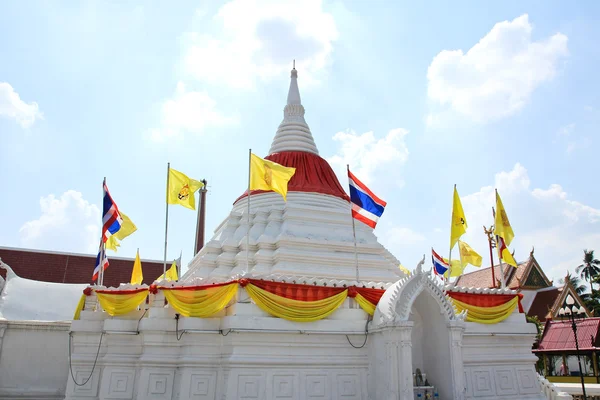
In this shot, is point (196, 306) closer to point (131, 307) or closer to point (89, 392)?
point (131, 307)

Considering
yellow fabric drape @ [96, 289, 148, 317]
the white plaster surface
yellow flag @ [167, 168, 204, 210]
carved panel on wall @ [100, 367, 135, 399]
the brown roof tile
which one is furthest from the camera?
the brown roof tile

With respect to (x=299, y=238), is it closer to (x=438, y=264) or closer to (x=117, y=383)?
(x=117, y=383)

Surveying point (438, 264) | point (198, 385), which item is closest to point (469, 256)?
point (438, 264)

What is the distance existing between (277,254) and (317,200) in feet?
15.9

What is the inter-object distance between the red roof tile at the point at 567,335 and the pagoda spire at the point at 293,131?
1926 centimetres

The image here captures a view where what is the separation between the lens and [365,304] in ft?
52.5

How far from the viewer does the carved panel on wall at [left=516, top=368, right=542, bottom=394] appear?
17484mm

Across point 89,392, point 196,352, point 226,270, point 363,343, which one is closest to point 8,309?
point 89,392

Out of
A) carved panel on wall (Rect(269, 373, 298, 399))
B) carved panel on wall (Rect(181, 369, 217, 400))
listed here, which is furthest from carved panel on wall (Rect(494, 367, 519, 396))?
Result: carved panel on wall (Rect(181, 369, 217, 400))

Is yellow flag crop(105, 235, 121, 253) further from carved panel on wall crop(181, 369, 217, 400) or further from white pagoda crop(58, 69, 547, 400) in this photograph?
carved panel on wall crop(181, 369, 217, 400)

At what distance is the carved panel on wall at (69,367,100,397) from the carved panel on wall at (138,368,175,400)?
80.8 inches

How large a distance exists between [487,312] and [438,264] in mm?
11502

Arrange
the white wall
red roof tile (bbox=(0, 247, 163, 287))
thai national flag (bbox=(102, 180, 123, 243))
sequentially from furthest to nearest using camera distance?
red roof tile (bbox=(0, 247, 163, 287)) < the white wall < thai national flag (bbox=(102, 180, 123, 243))

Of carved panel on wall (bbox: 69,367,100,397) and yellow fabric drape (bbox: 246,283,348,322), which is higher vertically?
yellow fabric drape (bbox: 246,283,348,322)
